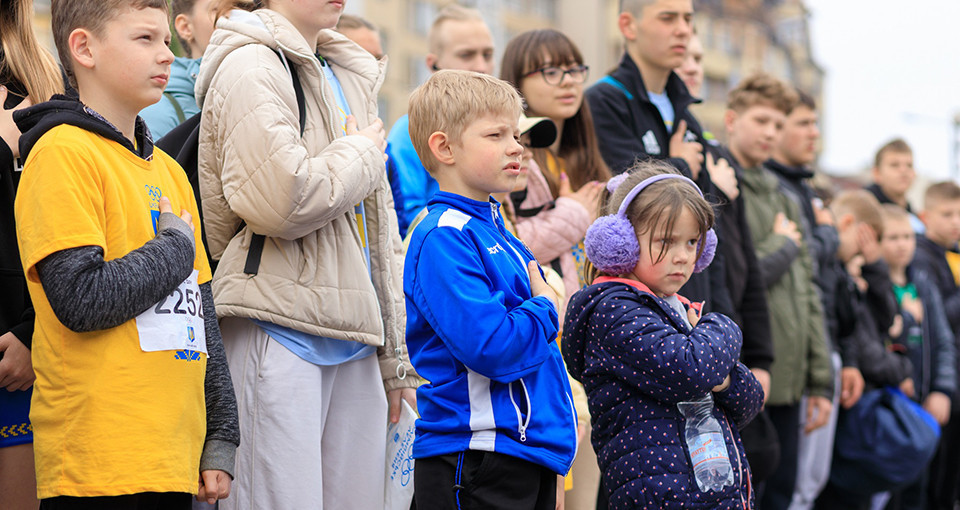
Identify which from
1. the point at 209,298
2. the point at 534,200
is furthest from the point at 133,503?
the point at 534,200

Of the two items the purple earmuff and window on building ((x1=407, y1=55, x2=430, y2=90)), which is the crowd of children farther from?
window on building ((x1=407, y1=55, x2=430, y2=90))

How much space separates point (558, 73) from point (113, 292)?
9.06ft

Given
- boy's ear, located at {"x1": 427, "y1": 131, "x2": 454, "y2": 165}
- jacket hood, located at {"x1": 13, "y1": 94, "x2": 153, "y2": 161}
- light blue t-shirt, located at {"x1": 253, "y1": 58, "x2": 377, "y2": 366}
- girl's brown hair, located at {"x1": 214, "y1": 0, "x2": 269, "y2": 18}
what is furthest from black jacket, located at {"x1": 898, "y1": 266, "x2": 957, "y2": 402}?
jacket hood, located at {"x1": 13, "y1": 94, "x2": 153, "y2": 161}

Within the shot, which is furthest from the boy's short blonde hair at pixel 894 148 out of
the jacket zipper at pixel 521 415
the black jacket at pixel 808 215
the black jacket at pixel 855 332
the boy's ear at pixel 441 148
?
the jacket zipper at pixel 521 415

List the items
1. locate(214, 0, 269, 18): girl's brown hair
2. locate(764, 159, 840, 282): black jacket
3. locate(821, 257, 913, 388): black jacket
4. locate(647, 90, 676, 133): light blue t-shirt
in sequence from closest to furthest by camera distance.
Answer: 1. locate(214, 0, 269, 18): girl's brown hair
2. locate(647, 90, 676, 133): light blue t-shirt
3. locate(764, 159, 840, 282): black jacket
4. locate(821, 257, 913, 388): black jacket

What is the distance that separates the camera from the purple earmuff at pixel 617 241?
3373 mm

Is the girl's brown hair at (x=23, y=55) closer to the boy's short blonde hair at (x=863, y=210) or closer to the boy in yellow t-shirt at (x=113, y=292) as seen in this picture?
the boy in yellow t-shirt at (x=113, y=292)

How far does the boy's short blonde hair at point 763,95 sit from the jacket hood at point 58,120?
4.44m

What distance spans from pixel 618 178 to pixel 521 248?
1.96ft

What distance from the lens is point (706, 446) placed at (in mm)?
3277

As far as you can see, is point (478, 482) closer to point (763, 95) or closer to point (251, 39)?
point (251, 39)

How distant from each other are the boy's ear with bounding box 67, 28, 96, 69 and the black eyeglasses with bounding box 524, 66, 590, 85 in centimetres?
240

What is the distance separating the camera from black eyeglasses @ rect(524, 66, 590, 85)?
4.84 metres

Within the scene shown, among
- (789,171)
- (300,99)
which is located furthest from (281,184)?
(789,171)
